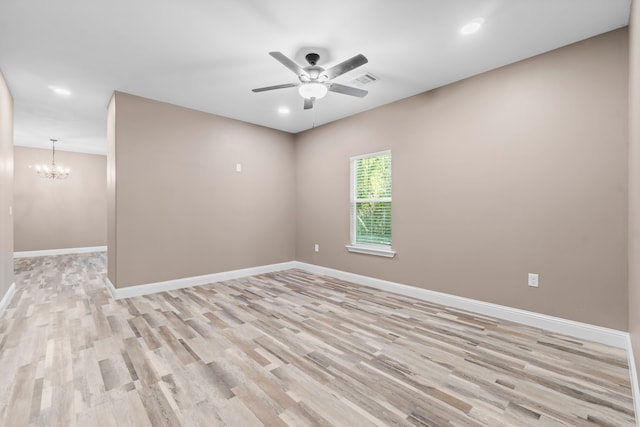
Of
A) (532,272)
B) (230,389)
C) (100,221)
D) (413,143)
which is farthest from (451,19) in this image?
(100,221)

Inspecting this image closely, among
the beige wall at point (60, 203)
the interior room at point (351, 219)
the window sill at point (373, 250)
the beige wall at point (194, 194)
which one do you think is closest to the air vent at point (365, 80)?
the interior room at point (351, 219)

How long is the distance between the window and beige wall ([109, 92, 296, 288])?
1.52 m

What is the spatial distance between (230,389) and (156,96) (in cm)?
378

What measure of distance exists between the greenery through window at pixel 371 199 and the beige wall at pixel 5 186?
4.37m

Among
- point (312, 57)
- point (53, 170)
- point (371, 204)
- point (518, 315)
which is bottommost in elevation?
point (518, 315)

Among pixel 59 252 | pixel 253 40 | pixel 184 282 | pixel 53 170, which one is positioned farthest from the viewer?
pixel 59 252

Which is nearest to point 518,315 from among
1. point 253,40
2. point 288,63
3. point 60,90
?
point 288,63

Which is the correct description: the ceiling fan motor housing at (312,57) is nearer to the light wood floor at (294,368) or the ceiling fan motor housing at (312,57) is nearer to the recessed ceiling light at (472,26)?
the recessed ceiling light at (472,26)

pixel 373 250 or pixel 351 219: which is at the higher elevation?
pixel 351 219

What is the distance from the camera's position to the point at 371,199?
14.5ft

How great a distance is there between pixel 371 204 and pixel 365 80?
1.80 meters

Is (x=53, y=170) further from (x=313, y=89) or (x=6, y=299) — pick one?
(x=313, y=89)

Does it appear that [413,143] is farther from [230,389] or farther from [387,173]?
[230,389]

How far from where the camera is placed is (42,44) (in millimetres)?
2625
